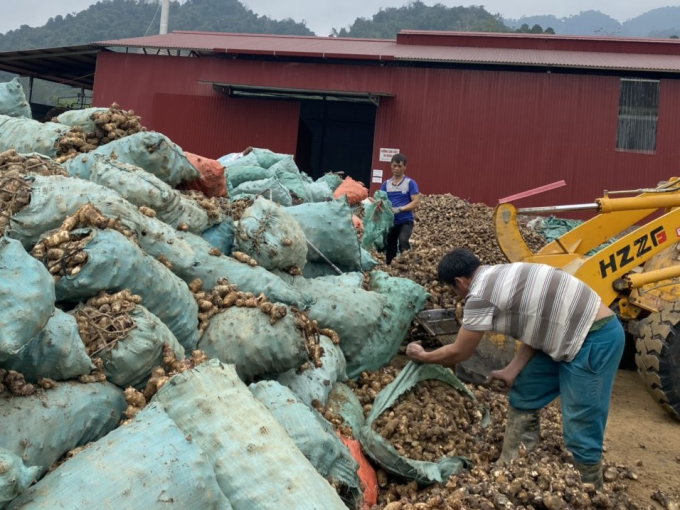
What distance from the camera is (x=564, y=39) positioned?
1573 centimetres

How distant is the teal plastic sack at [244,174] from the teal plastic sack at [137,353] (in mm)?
3899

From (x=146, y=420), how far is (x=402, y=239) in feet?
17.2

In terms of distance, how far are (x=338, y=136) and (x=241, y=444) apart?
1691cm

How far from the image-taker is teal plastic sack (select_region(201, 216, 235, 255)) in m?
4.32

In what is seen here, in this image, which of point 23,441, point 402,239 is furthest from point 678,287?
point 23,441

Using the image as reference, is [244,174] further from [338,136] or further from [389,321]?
[338,136]

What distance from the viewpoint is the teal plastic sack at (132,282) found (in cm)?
288

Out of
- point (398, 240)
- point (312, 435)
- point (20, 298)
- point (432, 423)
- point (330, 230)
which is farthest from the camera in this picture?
point (398, 240)

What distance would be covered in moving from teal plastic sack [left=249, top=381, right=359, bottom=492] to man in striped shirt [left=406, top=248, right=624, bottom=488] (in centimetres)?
79

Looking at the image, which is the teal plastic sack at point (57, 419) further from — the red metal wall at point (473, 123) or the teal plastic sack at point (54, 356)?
the red metal wall at point (473, 123)

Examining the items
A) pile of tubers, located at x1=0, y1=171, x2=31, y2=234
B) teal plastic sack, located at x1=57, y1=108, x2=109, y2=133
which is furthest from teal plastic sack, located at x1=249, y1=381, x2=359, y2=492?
teal plastic sack, located at x1=57, y1=108, x2=109, y2=133

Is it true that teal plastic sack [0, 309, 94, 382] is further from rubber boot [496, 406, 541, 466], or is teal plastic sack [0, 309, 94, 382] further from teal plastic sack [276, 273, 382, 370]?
rubber boot [496, 406, 541, 466]

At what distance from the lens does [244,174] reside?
668 centimetres

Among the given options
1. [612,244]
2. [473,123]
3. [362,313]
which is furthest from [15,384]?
[473,123]
